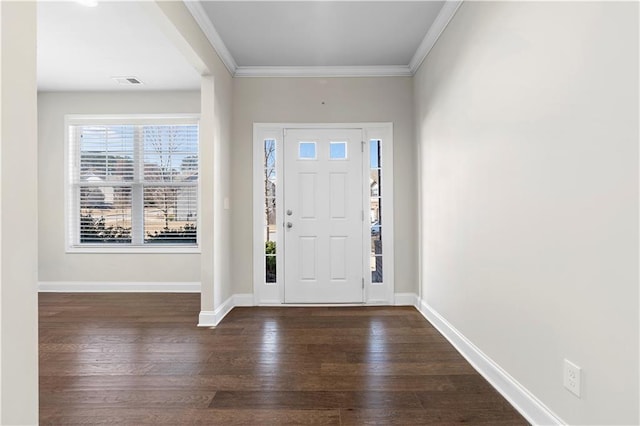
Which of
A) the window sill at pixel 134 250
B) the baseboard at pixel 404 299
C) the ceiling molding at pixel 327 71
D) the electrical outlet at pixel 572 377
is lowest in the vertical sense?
the baseboard at pixel 404 299

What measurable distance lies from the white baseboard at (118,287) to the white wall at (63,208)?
0.05 meters

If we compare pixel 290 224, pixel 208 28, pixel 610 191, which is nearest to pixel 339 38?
pixel 208 28

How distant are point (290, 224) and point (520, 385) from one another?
2.58 meters

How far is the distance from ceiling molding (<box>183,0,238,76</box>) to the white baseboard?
105 inches

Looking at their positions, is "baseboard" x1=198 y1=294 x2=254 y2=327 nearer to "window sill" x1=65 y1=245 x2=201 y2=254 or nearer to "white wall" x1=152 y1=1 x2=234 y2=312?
"white wall" x1=152 y1=1 x2=234 y2=312

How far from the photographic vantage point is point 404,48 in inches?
133

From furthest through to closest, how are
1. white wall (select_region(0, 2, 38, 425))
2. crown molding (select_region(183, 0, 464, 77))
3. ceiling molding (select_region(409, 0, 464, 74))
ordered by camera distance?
1. crown molding (select_region(183, 0, 464, 77))
2. ceiling molding (select_region(409, 0, 464, 74))
3. white wall (select_region(0, 2, 38, 425))

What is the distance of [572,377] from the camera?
1.46 meters

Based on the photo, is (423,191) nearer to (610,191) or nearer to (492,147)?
(492,147)

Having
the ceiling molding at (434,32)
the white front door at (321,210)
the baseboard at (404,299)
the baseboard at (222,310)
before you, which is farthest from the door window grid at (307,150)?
the baseboard at (404,299)

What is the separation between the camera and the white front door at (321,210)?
3869mm

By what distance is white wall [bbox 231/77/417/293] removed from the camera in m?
3.85

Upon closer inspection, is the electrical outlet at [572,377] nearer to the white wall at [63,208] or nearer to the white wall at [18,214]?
the white wall at [18,214]

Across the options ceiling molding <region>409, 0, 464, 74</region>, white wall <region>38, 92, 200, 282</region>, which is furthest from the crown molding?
white wall <region>38, 92, 200, 282</region>
